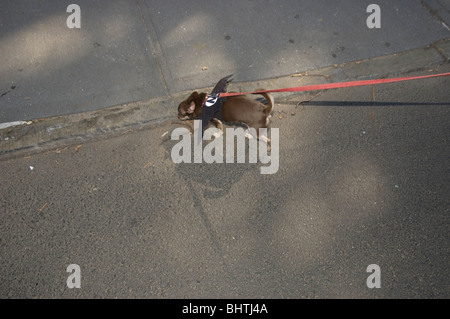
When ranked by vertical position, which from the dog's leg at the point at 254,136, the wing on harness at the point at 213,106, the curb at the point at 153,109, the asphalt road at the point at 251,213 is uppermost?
the curb at the point at 153,109

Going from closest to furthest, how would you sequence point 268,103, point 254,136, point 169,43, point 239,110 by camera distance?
point 268,103 < point 239,110 < point 254,136 < point 169,43

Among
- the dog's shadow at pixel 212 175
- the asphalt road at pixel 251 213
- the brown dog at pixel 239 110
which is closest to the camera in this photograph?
the asphalt road at pixel 251 213

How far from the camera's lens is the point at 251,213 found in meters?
3.15

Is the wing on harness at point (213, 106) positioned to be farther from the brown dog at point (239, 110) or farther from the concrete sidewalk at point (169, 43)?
the concrete sidewalk at point (169, 43)

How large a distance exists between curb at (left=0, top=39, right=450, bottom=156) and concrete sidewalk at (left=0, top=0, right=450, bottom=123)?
0.11 m

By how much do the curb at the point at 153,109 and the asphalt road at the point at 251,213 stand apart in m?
0.16

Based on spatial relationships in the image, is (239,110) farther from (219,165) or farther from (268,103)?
(219,165)

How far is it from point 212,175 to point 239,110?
862mm

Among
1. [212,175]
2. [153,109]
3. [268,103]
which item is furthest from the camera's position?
[153,109]

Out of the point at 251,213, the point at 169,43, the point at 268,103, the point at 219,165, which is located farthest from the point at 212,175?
the point at 169,43

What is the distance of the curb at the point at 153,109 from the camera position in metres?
3.60

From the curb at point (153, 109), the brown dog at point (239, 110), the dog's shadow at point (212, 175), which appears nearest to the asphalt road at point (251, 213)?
the dog's shadow at point (212, 175)

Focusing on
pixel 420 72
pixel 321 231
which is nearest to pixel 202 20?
pixel 420 72

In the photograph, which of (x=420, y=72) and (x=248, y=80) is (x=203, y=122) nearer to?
(x=248, y=80)
